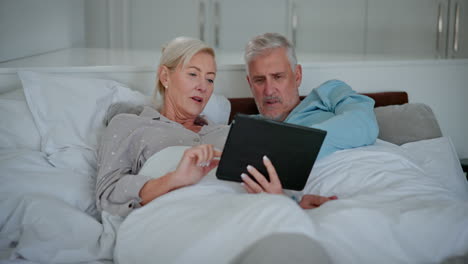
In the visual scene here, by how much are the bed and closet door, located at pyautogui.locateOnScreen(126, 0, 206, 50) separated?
2.29 m

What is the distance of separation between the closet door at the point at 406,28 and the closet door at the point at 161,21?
4.74 feet

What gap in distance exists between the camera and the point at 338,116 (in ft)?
5.94

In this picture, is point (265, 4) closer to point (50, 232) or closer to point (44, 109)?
point (44, 109)

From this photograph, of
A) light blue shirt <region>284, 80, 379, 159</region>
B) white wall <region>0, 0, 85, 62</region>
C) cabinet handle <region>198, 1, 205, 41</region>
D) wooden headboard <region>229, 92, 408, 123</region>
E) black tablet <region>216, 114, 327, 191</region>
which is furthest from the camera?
cabinet handle <region>198, 1, 205, 41</region>

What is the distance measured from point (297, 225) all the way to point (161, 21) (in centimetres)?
359

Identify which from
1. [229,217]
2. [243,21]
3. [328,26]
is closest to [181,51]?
[229,217]

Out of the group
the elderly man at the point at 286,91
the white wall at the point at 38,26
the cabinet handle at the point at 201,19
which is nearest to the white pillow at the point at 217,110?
the elderly man at the point at 286,91

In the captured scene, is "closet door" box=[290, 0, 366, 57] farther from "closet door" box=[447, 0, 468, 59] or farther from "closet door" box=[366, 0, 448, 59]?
"closet door" box=[447, 0, 468, 59]

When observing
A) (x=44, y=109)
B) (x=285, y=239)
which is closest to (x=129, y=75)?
(x=44, y=109)

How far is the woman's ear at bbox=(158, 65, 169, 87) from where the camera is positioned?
1872 millimetres

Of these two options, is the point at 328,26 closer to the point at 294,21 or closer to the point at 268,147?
the point at 294,21

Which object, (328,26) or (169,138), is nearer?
(169,138)

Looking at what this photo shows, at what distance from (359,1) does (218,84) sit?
250 centimetres

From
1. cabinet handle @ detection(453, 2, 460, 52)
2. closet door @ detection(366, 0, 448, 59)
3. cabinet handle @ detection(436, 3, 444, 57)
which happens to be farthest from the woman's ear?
cabinet handle @ detection(436, 3, 444, 57)
